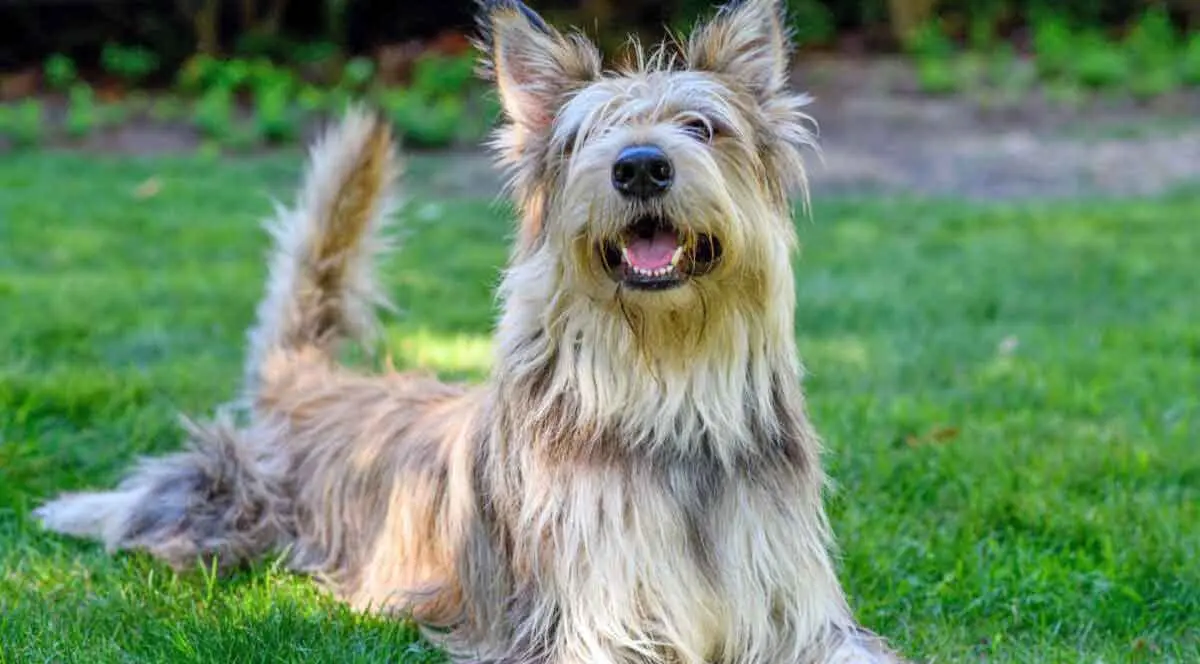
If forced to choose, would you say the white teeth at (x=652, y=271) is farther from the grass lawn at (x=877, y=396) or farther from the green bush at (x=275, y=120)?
the green bush at (x=275, y=120)

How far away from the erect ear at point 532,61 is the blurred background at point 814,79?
8.35 m

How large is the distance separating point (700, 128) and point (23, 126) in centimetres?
1189

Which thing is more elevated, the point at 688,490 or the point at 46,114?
the point at 688,490

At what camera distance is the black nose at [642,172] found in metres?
3.56

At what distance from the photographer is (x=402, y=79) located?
54.9ft

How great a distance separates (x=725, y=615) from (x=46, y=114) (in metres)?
13.3

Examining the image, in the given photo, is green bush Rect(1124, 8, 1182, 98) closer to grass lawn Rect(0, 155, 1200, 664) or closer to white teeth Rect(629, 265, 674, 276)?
grass lawn Rect(0, 155, 1200, 664)

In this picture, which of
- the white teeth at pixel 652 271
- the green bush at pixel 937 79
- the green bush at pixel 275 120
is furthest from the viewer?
the green bush at pixel 937 79

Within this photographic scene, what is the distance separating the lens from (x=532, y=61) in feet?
13.5

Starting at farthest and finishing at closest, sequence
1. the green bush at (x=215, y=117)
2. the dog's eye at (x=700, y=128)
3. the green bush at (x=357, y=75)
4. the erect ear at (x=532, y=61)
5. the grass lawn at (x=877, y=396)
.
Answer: the green bush at (x=357, y=75)
the green bush at (x=215, y=117)
the grass lawn at (x=877, y=396)
the erect ear at (x=532, y=61)
the dog's eye at (x=700, y=128)

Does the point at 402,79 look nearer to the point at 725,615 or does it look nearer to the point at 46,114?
the point at 46,114

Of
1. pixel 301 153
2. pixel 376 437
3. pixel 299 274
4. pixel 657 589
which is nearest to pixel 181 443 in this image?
pixel 299 274

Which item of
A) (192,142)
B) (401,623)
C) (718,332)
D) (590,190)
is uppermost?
(590,190)

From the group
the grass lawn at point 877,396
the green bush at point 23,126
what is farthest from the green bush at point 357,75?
the grass lawn at point 877,396
